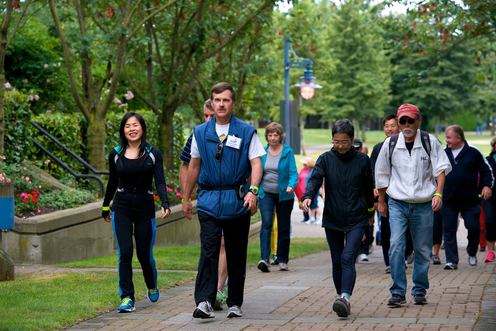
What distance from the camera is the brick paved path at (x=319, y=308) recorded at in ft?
28.8

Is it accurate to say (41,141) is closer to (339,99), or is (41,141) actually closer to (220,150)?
(220,150)

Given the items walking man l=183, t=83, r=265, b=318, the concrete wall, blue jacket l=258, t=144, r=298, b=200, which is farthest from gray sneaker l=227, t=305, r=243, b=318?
blue jacket l=258, t=144, r=298, b=200

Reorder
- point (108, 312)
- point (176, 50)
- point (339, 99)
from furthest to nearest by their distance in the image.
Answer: point (339, 99) → point (176, 50) → point (108, 312)

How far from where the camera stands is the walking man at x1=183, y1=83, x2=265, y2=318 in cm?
912

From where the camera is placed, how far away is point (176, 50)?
21688 mm

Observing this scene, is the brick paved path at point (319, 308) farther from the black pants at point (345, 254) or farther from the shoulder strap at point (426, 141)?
the shoulder strap at point (426, 141)

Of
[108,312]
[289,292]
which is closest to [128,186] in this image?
[108,312]

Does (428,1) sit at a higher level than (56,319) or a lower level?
higher

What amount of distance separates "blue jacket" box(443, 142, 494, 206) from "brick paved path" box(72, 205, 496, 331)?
4.52 feet

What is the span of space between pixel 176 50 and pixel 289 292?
11.2 m

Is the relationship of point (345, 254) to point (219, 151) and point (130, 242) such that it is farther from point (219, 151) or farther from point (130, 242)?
point (130, 242)

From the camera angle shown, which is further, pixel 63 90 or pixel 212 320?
pixel 63 90

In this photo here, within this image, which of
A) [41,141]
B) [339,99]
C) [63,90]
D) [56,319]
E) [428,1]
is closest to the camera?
[56,319]

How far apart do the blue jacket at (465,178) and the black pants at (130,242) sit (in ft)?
17.9
